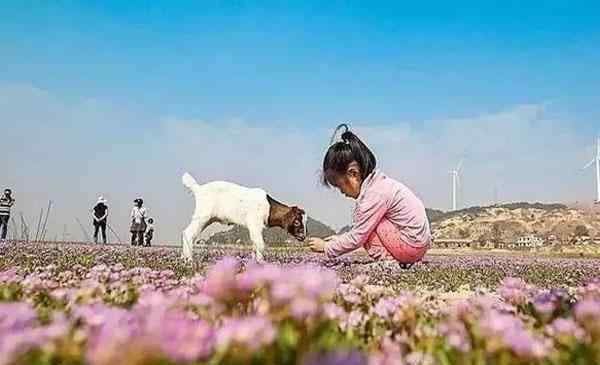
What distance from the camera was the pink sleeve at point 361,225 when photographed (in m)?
8.86

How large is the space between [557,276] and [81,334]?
9.89 metres

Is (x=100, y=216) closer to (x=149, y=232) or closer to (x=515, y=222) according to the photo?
(x=149, y=232)

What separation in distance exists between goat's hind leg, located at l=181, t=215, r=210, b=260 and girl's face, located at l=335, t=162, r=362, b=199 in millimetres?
4464

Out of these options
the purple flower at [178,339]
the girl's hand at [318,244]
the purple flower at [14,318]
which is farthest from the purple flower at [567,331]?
the girl's hand at [318,244]

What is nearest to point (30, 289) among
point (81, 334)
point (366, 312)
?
point (366, 312)

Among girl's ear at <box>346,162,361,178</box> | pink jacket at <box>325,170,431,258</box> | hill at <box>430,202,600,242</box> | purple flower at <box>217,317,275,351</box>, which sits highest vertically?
hill at <box>430,202,600,242</box>

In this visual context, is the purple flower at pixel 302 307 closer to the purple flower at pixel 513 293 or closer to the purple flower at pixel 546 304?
the purple flower at pixel 546 304

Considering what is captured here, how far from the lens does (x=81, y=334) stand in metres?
1.78

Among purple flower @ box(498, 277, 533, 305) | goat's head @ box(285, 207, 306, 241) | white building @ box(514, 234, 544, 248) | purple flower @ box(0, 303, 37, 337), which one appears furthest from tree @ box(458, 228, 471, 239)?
purple flower @ box(0, 303, 37, 337)

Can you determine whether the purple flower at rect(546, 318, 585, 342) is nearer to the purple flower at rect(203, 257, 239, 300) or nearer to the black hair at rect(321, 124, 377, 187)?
the purple flower at rect(203, 257, 239, 300)

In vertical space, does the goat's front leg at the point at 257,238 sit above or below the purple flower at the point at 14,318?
above

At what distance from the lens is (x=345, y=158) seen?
9242 millimetres

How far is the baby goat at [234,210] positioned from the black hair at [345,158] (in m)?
4.37

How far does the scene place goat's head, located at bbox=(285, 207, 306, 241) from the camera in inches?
556
